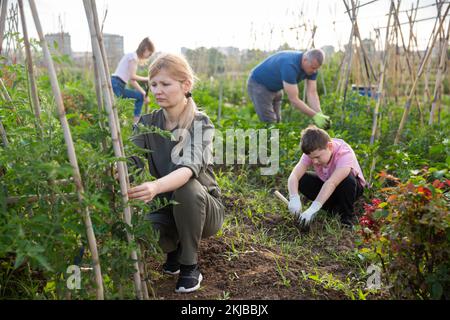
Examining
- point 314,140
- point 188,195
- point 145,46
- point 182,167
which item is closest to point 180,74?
point 182,167

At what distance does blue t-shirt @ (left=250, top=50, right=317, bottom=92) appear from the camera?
4.64 m

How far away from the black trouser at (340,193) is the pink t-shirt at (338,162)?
54 millimetres

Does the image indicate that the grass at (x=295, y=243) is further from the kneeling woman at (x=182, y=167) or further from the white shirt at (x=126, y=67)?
the white shirt at (x=126, y=67)

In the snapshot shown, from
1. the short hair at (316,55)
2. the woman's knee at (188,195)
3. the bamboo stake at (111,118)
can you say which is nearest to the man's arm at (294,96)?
the short hair at (316,55)

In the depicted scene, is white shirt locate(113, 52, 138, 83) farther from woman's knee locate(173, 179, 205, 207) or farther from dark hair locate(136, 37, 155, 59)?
woman's knee locate(173, 179, 205, 207)

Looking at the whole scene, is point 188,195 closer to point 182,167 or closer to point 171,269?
point 182,167

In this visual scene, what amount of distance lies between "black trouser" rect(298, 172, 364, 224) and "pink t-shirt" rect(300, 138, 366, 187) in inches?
2.1

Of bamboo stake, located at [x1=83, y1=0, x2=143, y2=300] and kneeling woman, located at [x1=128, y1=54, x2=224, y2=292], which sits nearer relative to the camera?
bamboo stake, located at [x1=83, y1=0, x2=143, y2=300]

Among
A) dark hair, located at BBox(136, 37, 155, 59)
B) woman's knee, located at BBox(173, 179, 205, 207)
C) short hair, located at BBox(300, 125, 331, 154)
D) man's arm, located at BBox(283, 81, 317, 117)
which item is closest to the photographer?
woman's knee, located at BBox(173, 179, 205, 207)

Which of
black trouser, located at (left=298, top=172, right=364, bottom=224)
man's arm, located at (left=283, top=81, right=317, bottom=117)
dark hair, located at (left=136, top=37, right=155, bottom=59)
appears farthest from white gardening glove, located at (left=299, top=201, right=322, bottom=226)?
dark hair, located at (left=136, top=37, right=155, bottom=59)

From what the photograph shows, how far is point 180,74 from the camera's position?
212 cm

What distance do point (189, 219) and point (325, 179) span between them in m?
1.46
